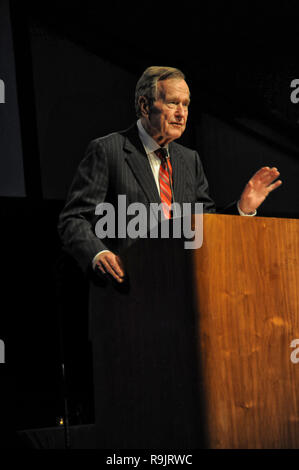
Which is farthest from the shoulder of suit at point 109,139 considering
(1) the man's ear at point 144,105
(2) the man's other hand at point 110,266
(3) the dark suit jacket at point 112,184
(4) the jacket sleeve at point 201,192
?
(2) the man's other hand at point 110,266

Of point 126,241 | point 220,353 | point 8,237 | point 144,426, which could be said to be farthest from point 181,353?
point 8,237

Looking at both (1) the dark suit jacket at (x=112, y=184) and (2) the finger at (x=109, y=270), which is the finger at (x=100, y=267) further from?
(1) the dark suit jacket at (x=112, y=184)

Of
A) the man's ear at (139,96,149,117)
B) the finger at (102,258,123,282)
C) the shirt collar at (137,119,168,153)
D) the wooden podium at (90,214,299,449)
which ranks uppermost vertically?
the man's ear at (139,96,149,117)

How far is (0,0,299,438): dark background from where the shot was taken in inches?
141

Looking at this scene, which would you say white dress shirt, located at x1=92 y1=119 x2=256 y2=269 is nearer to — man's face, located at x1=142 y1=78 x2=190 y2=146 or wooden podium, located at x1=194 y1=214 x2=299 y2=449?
man's face, located at x1=142 y1=78 x2=190 y2=146

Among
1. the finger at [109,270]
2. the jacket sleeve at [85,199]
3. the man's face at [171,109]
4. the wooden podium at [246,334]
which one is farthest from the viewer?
the man's face at [171,109]

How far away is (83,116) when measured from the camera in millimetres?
3951

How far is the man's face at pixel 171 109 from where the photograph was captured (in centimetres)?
219

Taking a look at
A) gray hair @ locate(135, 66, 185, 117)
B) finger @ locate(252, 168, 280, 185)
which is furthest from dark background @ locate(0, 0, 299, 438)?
finger @ locate(252, 168, 280, 185)

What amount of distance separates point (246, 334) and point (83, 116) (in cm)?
277

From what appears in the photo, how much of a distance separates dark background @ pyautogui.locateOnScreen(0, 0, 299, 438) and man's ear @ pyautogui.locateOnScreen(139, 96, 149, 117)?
1.48m

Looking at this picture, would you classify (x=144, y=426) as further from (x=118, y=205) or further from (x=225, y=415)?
(x=118, y=205)

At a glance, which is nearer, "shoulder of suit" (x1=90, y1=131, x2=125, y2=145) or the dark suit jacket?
the dark suit jacket

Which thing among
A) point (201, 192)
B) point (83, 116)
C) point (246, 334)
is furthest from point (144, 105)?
point (83, 116)
